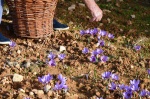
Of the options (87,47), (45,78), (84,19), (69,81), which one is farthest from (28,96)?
(84,19)

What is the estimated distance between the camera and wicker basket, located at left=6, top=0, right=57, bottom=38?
410cm

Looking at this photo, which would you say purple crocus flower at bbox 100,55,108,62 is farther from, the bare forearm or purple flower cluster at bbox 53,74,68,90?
purple flower cluster at bbox 53,74,68,90

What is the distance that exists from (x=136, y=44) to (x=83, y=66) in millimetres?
894

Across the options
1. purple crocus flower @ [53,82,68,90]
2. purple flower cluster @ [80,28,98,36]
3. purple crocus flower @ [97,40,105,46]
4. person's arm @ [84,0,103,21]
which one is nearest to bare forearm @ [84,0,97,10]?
person's arm @ [84,0,103,21]

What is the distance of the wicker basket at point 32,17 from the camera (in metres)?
4.10

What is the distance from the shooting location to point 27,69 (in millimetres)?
3664

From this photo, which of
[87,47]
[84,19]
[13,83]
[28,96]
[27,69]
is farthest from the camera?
[84,19]

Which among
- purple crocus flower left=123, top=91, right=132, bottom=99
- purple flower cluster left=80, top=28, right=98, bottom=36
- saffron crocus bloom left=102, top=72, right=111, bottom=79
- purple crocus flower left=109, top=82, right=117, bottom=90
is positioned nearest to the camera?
purple crocus flower left=123, top=91, right=132, bottom=99

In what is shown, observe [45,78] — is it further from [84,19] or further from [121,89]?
[84,19]

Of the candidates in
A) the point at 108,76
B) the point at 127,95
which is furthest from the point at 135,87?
the point at 108,76

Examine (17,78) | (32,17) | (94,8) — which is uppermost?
(94,8)

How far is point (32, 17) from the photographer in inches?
166

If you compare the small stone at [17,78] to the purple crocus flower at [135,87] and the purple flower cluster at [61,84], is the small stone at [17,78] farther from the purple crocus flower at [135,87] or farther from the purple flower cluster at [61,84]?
the purple crocus flower at [135,87]

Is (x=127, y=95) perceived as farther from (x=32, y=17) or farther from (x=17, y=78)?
(x=32, y=17)
